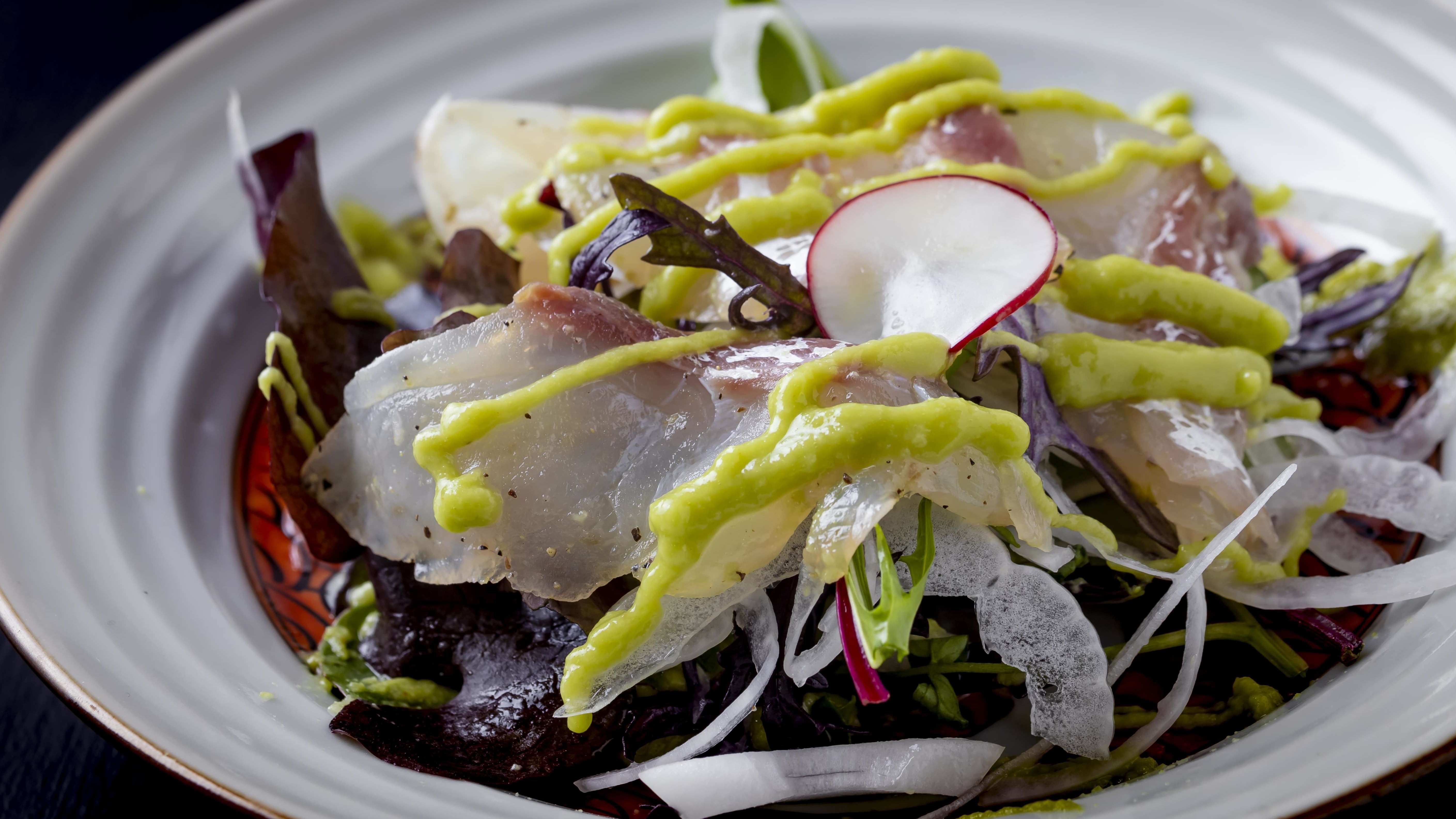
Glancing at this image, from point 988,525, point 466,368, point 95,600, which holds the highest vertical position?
point 466,368

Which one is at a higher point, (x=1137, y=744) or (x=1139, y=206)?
(x=1139, y=206)

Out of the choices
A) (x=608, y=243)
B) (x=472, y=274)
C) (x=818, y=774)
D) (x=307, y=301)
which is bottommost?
(x=818, y=774)

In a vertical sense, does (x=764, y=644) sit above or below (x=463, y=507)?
below

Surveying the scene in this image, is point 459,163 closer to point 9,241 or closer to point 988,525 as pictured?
point 9,241

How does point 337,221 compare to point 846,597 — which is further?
point 337,221

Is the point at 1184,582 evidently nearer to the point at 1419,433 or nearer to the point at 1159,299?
the point at 1159,299

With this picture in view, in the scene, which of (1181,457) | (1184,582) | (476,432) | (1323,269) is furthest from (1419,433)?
(476,432)

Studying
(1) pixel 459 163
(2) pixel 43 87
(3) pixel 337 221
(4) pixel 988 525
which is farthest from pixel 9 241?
(4) pixel 988 525
